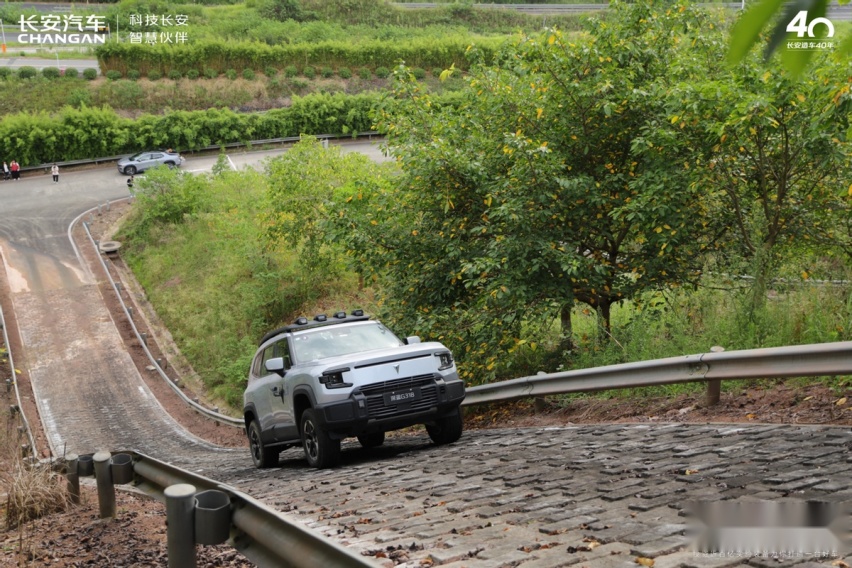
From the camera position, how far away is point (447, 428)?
36.7 feet

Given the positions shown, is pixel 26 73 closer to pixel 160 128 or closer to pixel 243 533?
pixel 160 128

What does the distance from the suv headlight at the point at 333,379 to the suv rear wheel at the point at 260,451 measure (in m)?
2.74

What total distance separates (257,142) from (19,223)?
60.9 feet

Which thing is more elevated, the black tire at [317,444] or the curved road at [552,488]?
the curved road at [552,488]

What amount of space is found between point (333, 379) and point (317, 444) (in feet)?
2.77

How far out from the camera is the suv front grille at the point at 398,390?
409 inches

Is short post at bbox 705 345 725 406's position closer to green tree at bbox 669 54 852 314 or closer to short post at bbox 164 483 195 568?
green tree at bbox 669 54 852 314

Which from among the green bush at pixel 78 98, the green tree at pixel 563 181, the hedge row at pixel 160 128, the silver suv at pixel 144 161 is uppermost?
the green bush at pixel 78 98

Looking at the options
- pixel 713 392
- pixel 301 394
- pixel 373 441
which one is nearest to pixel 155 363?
pixel 373 441

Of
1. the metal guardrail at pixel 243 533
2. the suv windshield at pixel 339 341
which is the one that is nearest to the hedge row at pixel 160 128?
the suv windshield at pixel 339 341

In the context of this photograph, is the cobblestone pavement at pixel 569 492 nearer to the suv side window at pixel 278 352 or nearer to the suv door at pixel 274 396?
the suv door at pixel 274 396

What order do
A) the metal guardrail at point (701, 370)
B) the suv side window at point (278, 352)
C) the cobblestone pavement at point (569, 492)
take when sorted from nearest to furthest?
1. the cobblestone pavement at point (569, 492)
2. the metal guardrail at point (701, 370)
3. the suv side window at point (278, 352)

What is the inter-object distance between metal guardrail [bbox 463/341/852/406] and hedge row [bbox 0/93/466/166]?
43.1m

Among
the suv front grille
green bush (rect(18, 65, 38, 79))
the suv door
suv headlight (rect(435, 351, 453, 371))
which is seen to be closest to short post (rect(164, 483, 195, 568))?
the suv front grille
